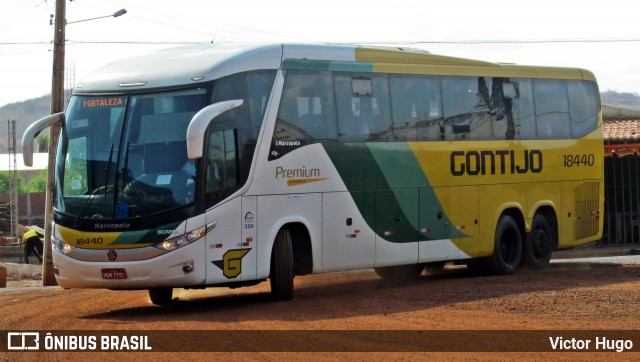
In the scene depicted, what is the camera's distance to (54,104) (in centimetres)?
2942

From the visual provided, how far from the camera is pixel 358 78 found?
19250 millimetres

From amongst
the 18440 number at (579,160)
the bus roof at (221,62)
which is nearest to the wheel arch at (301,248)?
the bus roof at (221,62)

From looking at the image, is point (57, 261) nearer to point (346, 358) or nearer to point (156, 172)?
point (156, 172)

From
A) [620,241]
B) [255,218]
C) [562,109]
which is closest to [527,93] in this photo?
[562,109]

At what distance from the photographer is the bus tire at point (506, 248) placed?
2234 cm

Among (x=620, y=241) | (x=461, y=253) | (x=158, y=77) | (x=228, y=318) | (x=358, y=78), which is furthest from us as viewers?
(x=620, y=241)

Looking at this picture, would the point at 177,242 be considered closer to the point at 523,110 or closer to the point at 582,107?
the point at 523,110

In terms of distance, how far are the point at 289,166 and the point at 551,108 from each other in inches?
315

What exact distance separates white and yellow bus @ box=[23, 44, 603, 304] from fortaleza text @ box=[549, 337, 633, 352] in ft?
17.8

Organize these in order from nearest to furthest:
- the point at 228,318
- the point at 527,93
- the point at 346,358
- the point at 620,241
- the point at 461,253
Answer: the point at 346,358 → the point at 228,318 → the point at 461,253 → the point at 527,93 → the point at 620,241

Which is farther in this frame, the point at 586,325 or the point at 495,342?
the point at 586,325

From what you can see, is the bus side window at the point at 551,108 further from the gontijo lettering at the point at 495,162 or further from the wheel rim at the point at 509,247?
the wheel rim at the point at 509,247

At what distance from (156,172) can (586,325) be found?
595cm

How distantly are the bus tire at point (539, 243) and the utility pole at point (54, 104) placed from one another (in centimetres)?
1159
